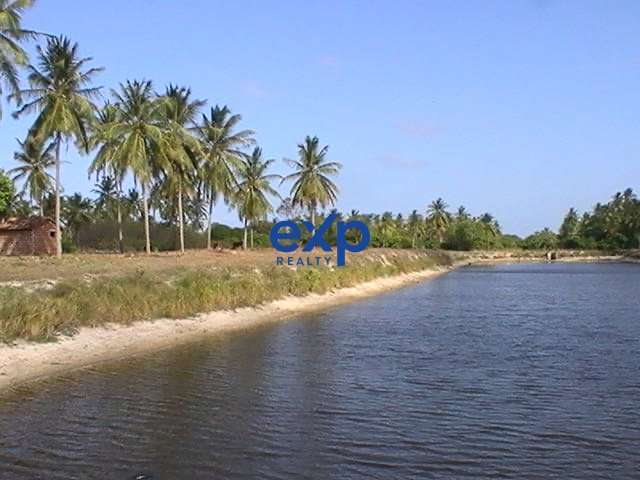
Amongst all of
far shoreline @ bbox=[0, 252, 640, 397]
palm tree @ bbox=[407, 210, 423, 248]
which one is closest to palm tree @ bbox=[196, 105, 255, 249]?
far shoreline @ bbox=[0, 252, 640, 397]

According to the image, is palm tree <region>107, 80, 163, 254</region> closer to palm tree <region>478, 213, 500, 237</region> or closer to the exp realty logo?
the exp realty logo

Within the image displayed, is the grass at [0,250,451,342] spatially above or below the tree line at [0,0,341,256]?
below

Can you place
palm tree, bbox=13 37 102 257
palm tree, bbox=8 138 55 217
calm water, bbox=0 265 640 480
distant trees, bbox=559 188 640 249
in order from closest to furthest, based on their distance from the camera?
calm water, bbox=0 265 640 480, palm tree, bbox=13 37 102 257, palm tree, bbox=8 138 55 217, distant trees, bbox=559 188 640 249

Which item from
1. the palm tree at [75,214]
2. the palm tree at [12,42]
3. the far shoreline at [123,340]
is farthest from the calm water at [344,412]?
the palm tree at [75,214]

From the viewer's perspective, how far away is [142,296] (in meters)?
22.1

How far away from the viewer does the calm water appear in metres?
8.77

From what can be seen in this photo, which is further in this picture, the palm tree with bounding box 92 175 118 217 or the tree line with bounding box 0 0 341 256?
the palm tree with bounding box 92 175 118 217

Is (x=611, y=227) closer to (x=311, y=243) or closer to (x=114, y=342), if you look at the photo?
(x=311, y=243)

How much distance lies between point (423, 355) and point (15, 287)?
11231 mm

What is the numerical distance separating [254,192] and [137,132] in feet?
64.3

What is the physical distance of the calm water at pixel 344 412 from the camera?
Result: 28.8 ft

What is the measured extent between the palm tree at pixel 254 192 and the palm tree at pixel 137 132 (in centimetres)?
1623

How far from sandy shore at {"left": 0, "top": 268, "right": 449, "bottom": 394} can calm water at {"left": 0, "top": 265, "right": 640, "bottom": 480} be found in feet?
3.01

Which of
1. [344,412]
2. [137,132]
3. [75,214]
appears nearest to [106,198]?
[75,214]
